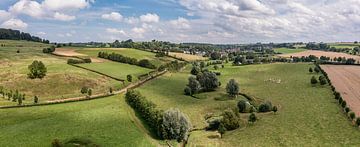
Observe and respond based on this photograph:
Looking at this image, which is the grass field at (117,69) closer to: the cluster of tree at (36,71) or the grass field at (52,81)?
the grass field at (52,81)

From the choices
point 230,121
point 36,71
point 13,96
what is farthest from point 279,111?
point 36,71

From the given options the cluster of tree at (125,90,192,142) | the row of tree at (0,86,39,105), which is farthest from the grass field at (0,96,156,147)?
the row of tree at (0,86,39,105)

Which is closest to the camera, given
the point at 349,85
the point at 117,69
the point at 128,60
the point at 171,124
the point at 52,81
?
the point at 171,124

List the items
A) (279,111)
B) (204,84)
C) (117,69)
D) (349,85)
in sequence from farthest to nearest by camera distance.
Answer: (117,69), (349,85), (204,84), (279,111)

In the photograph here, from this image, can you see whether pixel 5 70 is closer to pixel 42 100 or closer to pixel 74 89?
pixel 74 89

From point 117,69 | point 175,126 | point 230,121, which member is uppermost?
point 117,69

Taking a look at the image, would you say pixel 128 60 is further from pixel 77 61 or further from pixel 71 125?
pixel 71 125

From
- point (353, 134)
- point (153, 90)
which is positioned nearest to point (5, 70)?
point (153, 90)
